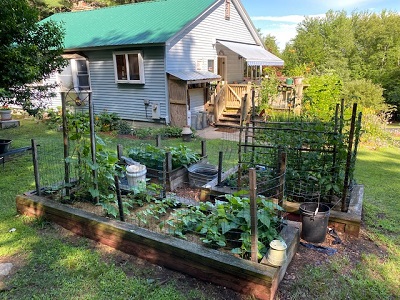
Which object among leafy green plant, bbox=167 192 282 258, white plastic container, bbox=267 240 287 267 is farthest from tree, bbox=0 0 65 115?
white plastic container, bbox=267 240 287 267

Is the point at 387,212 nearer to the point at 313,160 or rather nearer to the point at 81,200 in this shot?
the point at 313,160

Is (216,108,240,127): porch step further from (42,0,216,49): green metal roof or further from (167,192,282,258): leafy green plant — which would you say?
(167,192,282,258): leafy green plant

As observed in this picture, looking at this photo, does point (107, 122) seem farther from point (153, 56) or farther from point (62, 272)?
point (62, 272)

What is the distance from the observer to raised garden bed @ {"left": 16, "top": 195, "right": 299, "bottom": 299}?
102 inches

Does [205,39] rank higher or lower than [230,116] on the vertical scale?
higher

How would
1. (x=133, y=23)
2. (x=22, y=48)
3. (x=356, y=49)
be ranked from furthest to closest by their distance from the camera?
(x=356, y=49) → (x=133, y=23) → (x=22, y=48)

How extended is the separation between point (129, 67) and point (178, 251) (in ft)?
33.2

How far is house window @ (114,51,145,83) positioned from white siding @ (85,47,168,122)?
0.20m

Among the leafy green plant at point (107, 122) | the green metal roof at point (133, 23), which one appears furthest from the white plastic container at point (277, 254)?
the leafy green plant at point (107, 122)

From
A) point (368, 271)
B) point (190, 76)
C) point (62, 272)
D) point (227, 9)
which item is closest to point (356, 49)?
point (227, 9)

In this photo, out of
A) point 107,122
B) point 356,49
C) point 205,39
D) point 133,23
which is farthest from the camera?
point 356,49

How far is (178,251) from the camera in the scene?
9.64 ft

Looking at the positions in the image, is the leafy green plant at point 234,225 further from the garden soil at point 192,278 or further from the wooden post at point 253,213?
the garden soil at point 192,278

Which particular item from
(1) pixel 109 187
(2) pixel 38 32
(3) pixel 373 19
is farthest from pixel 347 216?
(3) pixel 373 19
